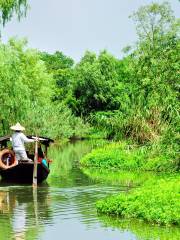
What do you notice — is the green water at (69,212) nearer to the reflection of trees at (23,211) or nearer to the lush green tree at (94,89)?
the reflection of trees at (23,211)

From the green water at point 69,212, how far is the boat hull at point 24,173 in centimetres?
46

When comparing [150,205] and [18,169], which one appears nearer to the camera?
[150,205]

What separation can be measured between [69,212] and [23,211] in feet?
4.09

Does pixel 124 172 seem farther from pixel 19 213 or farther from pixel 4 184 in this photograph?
pixel 19 213

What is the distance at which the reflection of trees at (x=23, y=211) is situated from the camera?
530 inches

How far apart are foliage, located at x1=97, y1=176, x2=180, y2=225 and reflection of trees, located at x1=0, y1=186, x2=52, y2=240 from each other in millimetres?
1600

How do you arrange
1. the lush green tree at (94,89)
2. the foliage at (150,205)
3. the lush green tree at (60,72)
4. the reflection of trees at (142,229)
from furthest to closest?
the lush green tree at (60,72), the lush green tree at (94,89), the foliage at (150,205), the reflection of trees at (142,229)

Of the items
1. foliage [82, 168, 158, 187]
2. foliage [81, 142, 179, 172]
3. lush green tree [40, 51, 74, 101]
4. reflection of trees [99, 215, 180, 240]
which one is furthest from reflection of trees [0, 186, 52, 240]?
lush green tree [40, 51, 74, 101]

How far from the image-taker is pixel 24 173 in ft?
76.0

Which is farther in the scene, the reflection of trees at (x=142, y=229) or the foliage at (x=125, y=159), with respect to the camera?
the foliage at (x=125, y=159)

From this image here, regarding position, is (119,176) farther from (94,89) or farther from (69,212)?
(94,89)

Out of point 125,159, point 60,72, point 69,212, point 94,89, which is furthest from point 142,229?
point 60,72

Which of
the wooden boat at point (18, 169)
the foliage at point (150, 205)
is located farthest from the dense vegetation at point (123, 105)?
the wooden boat at point (18, 169)

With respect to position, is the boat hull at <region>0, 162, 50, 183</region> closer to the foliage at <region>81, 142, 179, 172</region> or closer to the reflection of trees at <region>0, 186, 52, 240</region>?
the reflection of trees at <region>0, 186, 52, 240</region>
